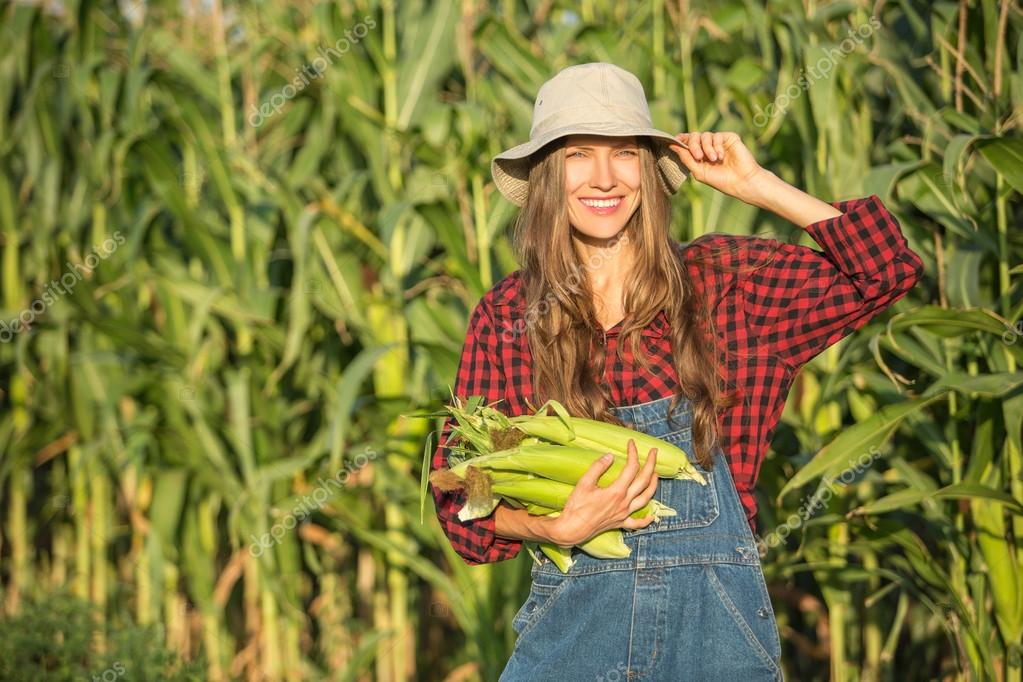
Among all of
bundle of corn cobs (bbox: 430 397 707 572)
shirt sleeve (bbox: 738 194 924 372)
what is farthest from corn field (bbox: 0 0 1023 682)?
bundle of corn cobs (bbox: 430 397 707 572)

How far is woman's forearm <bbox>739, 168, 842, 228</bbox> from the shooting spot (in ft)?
6.40

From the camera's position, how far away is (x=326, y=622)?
4.31 meters

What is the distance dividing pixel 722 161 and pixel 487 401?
597mm

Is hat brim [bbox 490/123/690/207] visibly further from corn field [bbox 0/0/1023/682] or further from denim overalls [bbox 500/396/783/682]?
corn field [bbox 0/0/1023/682]

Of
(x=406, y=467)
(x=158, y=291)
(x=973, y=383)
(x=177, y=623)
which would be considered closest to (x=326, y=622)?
(x=177, y=623)

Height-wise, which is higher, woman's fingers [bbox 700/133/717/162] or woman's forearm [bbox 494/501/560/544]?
woman's fingers [bbox 700/133/717/162]

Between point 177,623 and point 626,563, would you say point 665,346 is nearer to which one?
point 626,563

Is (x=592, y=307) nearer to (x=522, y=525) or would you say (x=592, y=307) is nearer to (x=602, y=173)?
(x=602, y=173)

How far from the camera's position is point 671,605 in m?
1.83

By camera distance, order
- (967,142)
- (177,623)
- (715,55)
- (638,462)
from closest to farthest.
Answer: (638,462)
(967,142)
(715,55)
(177,623)

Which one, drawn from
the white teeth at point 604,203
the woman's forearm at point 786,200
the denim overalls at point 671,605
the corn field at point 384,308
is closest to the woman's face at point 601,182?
the white teeth at point 604,203

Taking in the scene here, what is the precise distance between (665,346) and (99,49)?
3.42 m

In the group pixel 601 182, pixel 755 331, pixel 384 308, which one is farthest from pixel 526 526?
pixel 384 308

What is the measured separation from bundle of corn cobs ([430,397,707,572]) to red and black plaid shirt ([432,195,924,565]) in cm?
14
